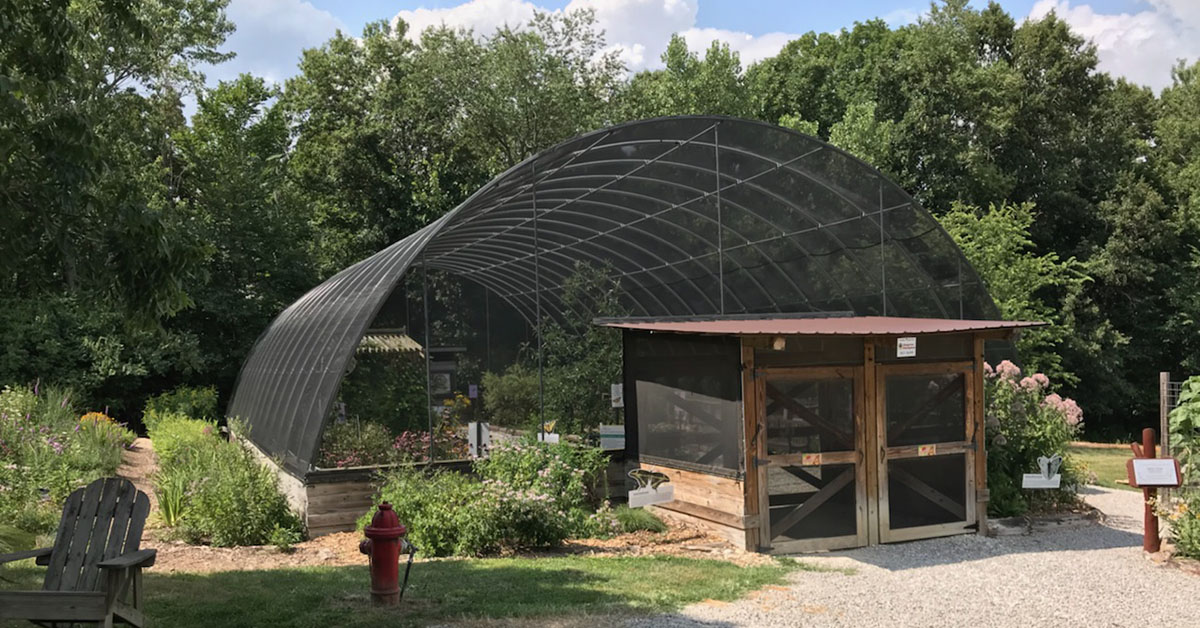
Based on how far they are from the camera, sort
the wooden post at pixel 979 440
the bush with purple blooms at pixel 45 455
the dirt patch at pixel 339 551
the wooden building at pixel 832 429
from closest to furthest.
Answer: the dirt patch at pixel 339 551 < the wooden building at pixel 832 429 < the wooden post at pixel 979 440 < the bush with purple blooms at pixel 45 455

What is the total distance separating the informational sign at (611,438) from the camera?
12125mm

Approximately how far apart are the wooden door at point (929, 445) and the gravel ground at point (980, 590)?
31 cm

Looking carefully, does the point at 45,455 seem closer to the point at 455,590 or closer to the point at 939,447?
the point at 455,590

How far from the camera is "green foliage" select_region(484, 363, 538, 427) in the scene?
13.9 metres

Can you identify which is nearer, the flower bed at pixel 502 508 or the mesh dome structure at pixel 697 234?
the flower bed at pixel 502 508

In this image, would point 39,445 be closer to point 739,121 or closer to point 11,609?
point 11,609

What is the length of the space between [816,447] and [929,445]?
4.04 ft

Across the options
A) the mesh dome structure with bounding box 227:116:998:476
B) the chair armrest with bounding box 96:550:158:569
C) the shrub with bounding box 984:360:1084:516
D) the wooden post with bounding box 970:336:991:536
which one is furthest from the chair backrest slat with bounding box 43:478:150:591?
the shrub with bounding box 984:360:1084:516

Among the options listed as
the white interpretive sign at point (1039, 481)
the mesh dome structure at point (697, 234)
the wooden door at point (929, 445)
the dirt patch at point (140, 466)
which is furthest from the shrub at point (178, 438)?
the white interpretive sign at point (1039, 481)

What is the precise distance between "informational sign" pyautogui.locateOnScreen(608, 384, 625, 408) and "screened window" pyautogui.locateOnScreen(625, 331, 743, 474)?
82 centimetres

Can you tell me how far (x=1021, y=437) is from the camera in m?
11.3

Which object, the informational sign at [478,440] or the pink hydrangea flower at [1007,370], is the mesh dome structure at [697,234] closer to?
the pink hydrangea flower at [1007,370]

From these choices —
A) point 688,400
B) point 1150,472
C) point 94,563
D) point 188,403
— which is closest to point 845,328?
point 688,400

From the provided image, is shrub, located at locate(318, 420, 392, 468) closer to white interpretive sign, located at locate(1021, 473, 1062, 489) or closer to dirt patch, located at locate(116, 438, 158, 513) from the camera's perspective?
dirt patch, located at locate(116, 438, 158, 513)
